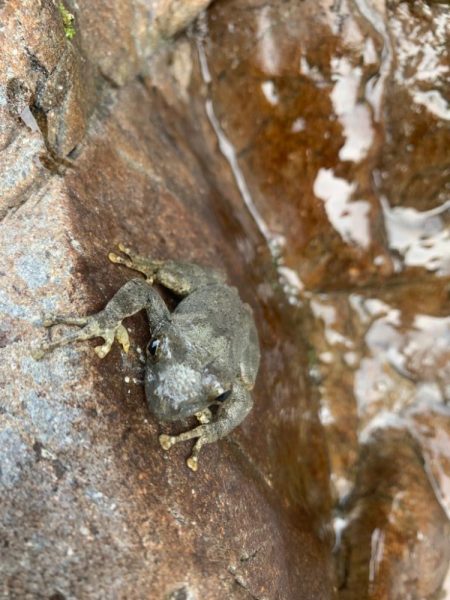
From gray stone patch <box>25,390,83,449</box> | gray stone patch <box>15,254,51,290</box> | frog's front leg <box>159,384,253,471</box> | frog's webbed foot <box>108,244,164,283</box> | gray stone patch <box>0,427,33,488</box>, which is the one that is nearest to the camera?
gray stone patch <box>0,427,33,488</box>

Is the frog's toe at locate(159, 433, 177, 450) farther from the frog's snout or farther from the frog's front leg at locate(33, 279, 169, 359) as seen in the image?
the frog's front leg at locate(33, 279, 169, 359)

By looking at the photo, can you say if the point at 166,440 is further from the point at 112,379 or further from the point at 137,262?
the point at 137,262

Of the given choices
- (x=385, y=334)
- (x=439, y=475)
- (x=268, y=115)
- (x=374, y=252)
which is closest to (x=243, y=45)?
(x=268, y=115)

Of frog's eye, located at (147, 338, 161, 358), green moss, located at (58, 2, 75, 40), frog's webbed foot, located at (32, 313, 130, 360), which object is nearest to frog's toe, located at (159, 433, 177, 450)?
frog's eye, located at (147, 338, 161, 358)

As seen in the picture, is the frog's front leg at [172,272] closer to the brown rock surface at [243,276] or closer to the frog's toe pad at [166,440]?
the brown rock surface at [243,276]

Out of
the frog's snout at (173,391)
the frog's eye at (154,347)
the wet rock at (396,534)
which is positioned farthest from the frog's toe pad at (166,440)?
the wet rock at (396,534)

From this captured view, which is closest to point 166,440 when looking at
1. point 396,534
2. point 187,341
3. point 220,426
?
point 220,426

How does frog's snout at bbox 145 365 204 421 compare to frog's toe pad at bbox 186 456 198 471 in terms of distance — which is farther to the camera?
frog's toe pad at bbox 186 456 198 471
